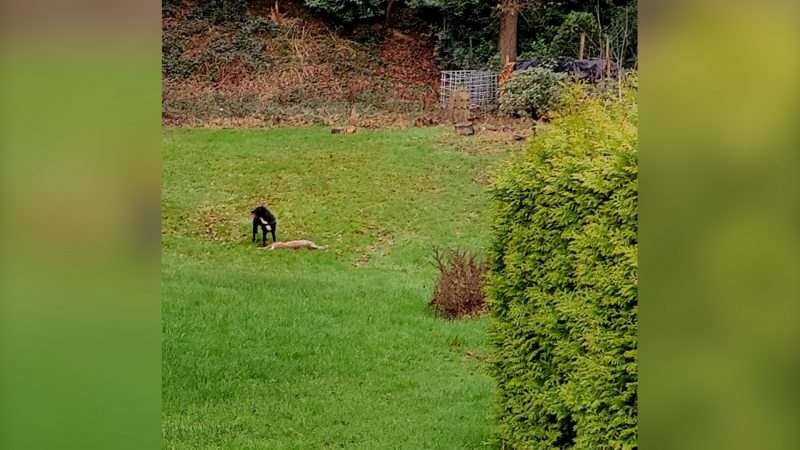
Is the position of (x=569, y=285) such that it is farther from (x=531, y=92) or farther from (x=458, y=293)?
(x=531, y=92)

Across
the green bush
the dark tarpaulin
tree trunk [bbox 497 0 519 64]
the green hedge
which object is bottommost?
the green hedge

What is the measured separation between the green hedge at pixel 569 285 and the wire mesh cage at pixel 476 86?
18.2 meters

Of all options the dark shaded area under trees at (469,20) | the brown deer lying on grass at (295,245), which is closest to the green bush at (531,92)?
the dark shaded area under trees at (469,20)

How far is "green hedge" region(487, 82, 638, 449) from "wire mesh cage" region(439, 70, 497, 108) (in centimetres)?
1818

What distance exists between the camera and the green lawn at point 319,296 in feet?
19.3

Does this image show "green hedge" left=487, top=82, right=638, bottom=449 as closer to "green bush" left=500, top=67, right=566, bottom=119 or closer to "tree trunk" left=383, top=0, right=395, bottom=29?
"green bush" left=500, top=67, right=566, bottom=119

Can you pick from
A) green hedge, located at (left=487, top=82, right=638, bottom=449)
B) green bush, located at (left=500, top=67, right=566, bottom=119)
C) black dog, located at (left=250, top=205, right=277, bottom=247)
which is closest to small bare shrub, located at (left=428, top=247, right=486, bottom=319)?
black dog, located at (left=250, top=205, right=277, bottom=247)

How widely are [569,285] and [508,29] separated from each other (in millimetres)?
21254

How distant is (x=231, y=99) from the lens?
2247cm

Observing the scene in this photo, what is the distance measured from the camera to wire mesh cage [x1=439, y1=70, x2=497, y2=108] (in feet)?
75.2

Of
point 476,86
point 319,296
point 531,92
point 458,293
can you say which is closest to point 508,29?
point 476,86
